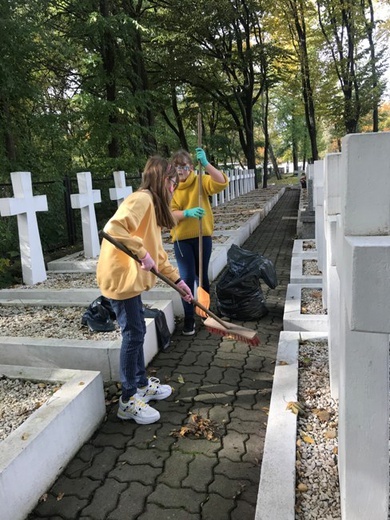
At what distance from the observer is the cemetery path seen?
90.3 inches

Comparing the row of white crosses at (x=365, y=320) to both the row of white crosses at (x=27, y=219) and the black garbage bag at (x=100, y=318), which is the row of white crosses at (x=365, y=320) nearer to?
the black garbage bag at (x=100, y=318)

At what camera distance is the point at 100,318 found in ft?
13.2

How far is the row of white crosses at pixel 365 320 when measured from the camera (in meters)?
1.21

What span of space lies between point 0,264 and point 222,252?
3422 mm

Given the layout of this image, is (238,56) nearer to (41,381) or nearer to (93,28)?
(93,28)

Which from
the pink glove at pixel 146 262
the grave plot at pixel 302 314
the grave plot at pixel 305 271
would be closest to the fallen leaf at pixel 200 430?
the pink glove at pixel 146 262

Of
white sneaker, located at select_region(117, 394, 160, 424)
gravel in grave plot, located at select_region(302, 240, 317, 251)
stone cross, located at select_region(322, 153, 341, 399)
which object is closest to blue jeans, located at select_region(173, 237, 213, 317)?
white sneaker, located at select_region(117, 394, 160, 424)

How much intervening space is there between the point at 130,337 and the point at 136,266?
1.63 feet

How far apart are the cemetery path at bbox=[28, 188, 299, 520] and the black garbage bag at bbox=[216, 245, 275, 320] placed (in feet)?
2.77

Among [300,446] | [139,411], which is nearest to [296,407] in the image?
[300,446]

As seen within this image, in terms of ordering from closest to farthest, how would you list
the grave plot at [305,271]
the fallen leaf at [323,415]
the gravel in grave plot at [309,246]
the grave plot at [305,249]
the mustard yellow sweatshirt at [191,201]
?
the fallen leaf at [323,415] < the mustard yellow sweatshirt at [191,201] < the grave plot at [305,271] < the grave plot at [305,249] < the gravel in grave plot at [309,246]

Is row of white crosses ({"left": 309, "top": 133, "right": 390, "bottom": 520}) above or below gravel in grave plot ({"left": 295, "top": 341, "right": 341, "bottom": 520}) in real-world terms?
above

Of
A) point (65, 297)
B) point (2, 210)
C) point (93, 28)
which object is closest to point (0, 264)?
point (2, 210)

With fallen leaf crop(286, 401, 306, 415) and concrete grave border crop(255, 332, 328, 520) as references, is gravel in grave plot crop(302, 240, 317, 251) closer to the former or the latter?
concrete grave border crop(255, 332, 328, 520)
